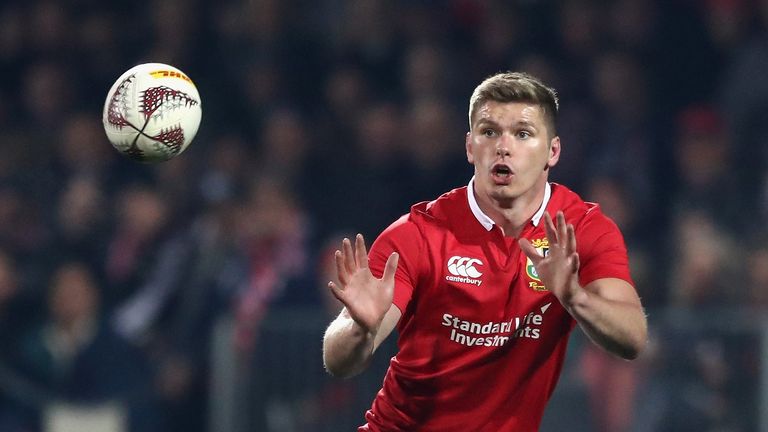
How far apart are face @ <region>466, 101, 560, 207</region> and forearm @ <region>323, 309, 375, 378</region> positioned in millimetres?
756

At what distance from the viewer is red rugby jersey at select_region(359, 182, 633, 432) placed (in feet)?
16.5

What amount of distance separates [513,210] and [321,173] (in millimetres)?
4960

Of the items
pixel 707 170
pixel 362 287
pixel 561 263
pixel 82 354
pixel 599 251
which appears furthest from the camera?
pixel 82 354

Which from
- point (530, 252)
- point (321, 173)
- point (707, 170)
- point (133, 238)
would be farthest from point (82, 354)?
point (530, 252)

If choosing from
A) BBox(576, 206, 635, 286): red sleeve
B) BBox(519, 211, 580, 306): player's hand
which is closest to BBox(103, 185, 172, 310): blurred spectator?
BBox(576, 206, 635, 286): red sleeve

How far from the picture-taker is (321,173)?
1002 centimetres

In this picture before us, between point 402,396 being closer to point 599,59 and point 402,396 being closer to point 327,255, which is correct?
point 327,255

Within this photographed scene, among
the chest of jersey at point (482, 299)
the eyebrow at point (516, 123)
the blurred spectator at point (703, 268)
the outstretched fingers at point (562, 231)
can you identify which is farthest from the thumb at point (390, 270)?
the blurred spectator at point (703, 268)

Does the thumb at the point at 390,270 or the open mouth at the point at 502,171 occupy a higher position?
the open mouth at the point at 502,171

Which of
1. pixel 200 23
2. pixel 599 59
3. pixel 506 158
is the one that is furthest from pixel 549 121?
pixel 200 23

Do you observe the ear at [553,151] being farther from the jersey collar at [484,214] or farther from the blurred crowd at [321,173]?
the blurred crowd at [321,173]

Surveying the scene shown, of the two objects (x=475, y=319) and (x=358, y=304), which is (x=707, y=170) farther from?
(x=358, y=304)

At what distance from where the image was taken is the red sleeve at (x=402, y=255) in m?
4.94

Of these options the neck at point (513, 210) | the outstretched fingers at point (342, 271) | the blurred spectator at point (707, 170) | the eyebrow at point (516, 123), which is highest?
the blurred spectator at point (707, 170)
